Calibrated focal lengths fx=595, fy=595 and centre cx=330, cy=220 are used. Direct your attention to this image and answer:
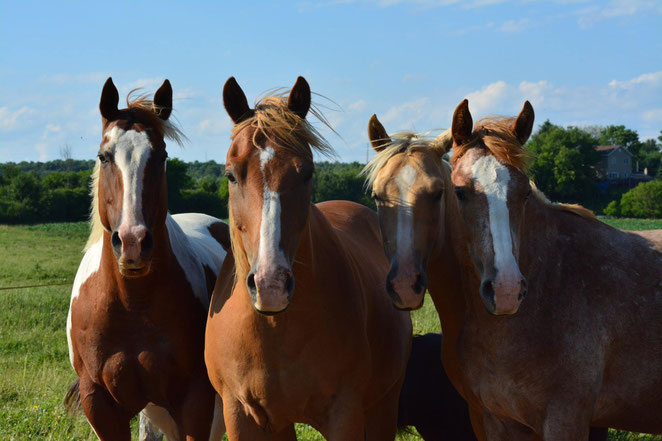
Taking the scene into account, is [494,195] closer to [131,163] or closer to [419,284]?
[419,284]

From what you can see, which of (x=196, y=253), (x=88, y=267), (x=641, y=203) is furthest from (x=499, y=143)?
(x=641, y=203)

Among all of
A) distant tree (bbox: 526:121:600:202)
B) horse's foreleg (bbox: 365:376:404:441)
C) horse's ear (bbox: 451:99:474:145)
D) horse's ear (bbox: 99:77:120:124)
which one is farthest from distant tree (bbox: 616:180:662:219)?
horse's ear (bbox: 99:77:120:124)

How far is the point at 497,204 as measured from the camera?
299cm

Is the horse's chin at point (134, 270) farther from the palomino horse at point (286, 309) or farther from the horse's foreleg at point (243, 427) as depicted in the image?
the horse's foreleg at point (243, 427)

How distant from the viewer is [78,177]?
51.1m

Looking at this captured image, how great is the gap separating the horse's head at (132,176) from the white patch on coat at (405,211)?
1379 millimetres

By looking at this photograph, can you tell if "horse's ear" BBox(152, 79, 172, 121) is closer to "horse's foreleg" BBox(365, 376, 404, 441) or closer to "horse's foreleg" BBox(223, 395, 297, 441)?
"horse's foreleg" BBox(223, 395, 297, 441)

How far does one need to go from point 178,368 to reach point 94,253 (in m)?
1.06

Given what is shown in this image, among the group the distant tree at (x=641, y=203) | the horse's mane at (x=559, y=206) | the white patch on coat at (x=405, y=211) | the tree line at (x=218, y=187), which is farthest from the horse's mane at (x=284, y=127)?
the distant tree at (x=641, y=203)

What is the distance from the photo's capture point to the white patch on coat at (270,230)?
2.58 m

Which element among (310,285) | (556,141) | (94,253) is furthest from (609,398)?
(556,141)

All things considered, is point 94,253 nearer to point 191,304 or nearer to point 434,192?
→ point 191,304

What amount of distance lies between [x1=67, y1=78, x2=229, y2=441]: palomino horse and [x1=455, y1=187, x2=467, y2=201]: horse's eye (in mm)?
1745

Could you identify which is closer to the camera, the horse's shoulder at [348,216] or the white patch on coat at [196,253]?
the white patch on coat at [196,253]
